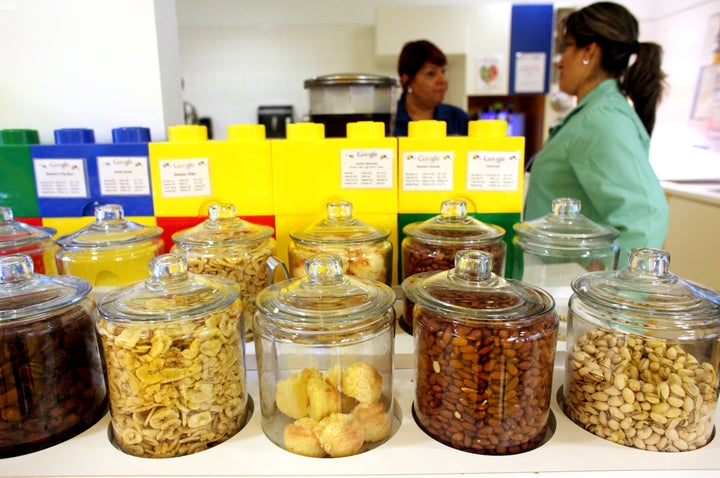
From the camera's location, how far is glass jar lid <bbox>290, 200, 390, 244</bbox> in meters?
0.82

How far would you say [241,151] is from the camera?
0.98m

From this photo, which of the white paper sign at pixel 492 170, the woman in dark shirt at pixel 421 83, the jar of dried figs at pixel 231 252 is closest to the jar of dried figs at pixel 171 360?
the jar of dried figs at pixel 231 252

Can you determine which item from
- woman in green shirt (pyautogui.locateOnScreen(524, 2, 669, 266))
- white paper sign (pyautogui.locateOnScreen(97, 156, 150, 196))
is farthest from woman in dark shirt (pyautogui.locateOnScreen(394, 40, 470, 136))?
white paper sign (pyautogui.locateOnScreen(97, 156, 150, 196))

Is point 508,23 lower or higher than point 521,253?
higher

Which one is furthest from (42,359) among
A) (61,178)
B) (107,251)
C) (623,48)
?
(623,48)

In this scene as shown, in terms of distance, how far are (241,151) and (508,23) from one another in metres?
2.84

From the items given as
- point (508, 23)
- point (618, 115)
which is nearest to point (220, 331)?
point (618, 115)

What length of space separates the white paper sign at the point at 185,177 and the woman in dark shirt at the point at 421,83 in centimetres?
160

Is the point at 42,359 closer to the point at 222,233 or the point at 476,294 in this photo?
the point at 222,233

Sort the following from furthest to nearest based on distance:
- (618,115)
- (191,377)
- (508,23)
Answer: (508,23) → (618,115) → (191,377)

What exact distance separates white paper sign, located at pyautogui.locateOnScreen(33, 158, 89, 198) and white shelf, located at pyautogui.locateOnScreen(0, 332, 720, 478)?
568 mm

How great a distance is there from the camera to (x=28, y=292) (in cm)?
60

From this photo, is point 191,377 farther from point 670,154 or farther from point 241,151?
point 670,154

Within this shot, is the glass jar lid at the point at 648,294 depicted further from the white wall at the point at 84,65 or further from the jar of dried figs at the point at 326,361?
the white wall at the point at 84,65
